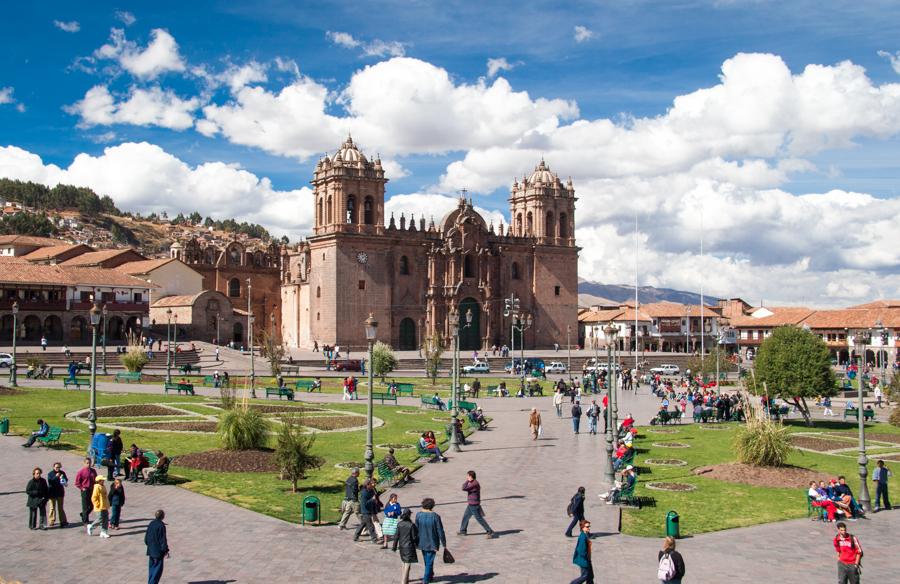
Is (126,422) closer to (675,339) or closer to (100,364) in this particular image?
(100,364)

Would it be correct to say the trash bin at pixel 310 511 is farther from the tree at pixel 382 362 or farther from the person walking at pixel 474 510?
the tree at pixel 382 362

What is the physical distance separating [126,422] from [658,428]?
63.7ft

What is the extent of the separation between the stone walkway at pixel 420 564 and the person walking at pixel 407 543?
553mm

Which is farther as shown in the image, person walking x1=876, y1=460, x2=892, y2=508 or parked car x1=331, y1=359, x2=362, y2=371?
parked car x1=331, y1=359, x2=362, y2=371

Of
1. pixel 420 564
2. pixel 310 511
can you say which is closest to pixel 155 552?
pixel 420 564

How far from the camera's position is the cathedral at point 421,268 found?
7169cm

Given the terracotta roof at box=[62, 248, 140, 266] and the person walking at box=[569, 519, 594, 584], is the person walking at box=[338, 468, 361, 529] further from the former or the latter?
the terracotta roof at box=[62, 248, 140, 266]

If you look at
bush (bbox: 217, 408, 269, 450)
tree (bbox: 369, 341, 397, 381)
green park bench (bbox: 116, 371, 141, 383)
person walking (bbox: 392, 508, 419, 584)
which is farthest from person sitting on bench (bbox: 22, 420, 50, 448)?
tree (bbox: 369, 341, 397, 381)

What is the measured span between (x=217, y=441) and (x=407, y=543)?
13379 millimetres

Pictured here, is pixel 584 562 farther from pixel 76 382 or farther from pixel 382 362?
pixel 382 362

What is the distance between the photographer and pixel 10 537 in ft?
50.7

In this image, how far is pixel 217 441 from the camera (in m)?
25.4

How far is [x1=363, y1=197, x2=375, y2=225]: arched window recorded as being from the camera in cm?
7344

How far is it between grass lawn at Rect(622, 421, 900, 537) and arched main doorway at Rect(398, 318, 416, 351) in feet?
151
